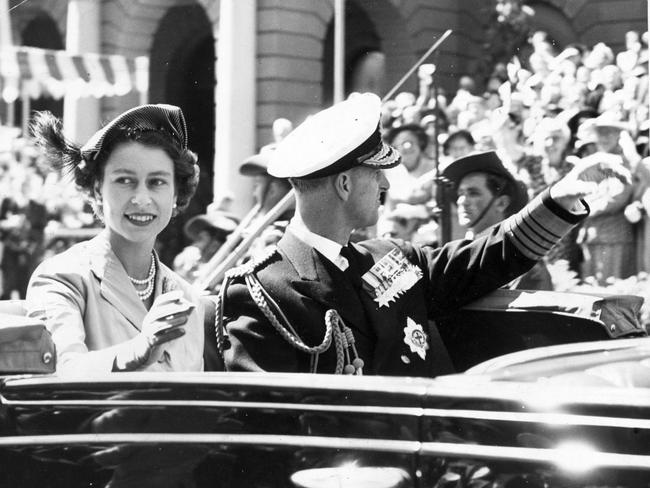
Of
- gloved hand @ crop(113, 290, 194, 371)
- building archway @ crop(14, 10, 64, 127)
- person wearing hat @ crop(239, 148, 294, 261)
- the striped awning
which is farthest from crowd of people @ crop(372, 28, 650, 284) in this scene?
building archway @ crop(14, 10, 64, 127)

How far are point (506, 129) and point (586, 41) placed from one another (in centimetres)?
216

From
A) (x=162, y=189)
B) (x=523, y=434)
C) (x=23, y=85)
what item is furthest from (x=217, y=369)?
(x=23, y=85)

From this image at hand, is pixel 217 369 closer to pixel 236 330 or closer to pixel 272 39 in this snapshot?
pixel 236 330

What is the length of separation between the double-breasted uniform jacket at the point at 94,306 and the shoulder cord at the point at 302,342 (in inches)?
3.7

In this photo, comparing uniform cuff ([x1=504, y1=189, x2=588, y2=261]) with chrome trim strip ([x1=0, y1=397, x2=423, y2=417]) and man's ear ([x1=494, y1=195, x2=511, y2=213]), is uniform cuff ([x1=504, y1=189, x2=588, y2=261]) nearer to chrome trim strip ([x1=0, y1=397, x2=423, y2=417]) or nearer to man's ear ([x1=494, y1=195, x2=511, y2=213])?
chrome trim strip ([x1=0, y1=397, x2=423, y2=417])

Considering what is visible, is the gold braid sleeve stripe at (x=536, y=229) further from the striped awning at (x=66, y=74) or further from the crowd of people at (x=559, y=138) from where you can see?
the striped awning at (x=66, y=74)

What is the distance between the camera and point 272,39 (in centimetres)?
1157

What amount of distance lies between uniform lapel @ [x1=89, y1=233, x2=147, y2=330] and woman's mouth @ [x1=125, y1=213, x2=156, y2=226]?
9 cm

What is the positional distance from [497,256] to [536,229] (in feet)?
0.46

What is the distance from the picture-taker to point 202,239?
8.05 m

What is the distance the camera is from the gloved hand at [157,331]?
2258 mm

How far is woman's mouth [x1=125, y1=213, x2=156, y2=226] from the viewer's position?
288cm

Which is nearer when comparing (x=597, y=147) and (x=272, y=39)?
(x=597, y=147)

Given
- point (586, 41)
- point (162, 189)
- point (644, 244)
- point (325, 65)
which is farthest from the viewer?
point (325, 65)
